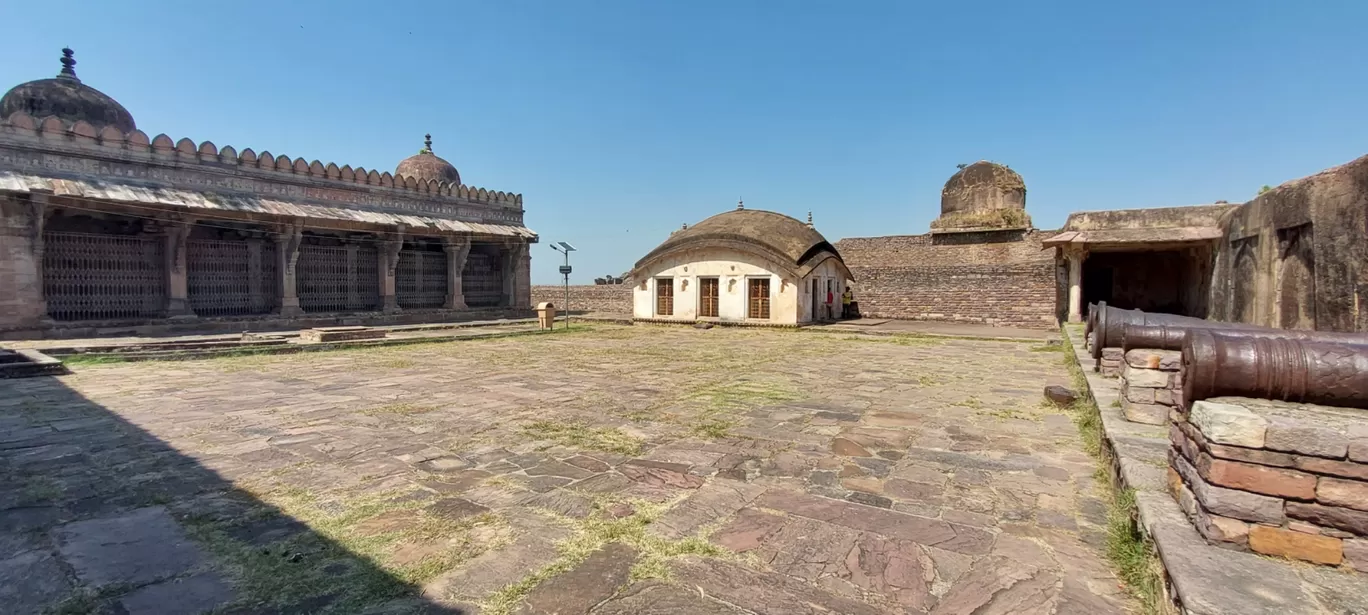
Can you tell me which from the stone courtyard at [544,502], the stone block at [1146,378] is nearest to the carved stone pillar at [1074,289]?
the stone courtyard at [544,502]

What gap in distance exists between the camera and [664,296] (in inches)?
848

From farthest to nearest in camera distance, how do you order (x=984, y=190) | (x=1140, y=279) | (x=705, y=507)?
1. (x=984, y=190)
2. (x=1140, y=279)
3. (x=705, y=507)

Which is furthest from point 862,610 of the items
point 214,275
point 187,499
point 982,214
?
point 982,214

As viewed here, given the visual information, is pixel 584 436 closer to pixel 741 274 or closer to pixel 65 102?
pixel 741 274

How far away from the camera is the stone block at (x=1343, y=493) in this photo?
2135 mm

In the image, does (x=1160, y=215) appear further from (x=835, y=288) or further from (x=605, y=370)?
(x=605, y=370)

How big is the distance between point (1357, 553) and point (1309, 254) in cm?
403

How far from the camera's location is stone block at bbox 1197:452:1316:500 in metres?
2.20

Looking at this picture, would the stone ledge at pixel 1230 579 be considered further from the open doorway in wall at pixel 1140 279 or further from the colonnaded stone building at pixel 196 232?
the colonnaded stone building at pixel 196 232

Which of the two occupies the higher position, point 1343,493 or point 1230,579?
point 1343,493

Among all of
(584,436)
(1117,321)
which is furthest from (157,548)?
(1117,321)

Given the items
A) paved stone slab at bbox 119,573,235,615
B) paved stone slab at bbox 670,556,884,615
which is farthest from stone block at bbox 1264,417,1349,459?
paved stone slab at bbox 119,573,235,615

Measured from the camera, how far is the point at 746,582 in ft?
8.61

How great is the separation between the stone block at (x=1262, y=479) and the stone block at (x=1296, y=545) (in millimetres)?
150
